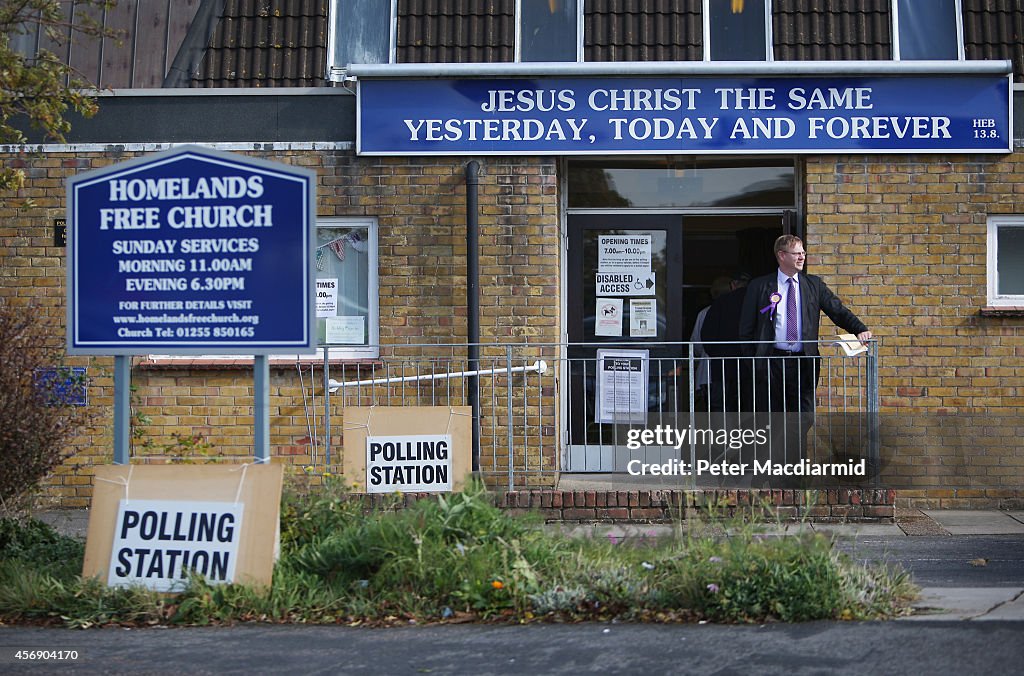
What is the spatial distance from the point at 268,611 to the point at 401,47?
558cm

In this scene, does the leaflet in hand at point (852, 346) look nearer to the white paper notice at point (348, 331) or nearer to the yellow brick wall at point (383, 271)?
the yellow brick wall at point (383, 271)

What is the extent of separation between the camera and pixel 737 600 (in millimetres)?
5922

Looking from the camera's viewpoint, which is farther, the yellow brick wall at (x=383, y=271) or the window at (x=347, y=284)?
the window at (x=347, y=284)

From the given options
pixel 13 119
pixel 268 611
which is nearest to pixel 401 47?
pixel 13 119

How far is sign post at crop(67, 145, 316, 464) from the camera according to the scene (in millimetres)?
6418

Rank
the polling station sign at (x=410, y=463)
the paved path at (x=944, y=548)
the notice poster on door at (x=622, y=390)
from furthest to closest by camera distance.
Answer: the notice poster on door at (x=622, y=390) < the polling station sign at (x=410, y=463) < the paved path at (x=944, y=548)

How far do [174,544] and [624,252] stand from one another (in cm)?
545

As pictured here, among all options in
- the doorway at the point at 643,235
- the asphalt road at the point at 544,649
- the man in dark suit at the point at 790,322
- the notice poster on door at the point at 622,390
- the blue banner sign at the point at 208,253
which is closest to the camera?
the asphalt road at the point at 544,649

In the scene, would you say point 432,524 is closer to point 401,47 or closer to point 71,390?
point 71,390

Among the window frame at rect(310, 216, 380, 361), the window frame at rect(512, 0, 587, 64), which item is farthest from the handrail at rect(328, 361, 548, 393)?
the window frame at rect(512, 0, 587, 64)

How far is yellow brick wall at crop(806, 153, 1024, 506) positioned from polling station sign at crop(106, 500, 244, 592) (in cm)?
555

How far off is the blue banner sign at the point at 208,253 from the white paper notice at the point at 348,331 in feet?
12.4

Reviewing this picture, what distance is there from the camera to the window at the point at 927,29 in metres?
10.1

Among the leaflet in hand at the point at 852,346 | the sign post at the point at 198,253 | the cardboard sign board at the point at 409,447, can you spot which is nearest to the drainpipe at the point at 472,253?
the cardboard sign board at the point at 409,447
